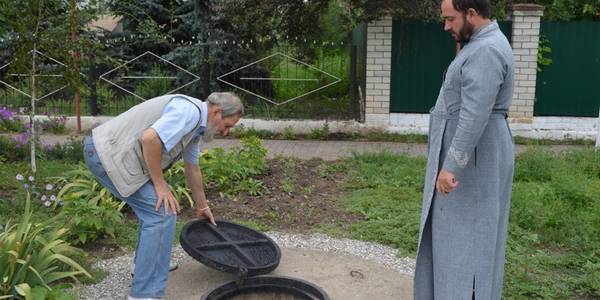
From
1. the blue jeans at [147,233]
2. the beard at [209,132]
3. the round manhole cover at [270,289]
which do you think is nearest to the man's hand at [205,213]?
the round manhole cover at [270,289]

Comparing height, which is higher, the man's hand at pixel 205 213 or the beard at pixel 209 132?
the beard at pixel 209 132

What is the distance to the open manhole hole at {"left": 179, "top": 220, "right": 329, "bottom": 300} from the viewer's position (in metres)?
3.94

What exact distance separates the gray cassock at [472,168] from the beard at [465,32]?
35mm

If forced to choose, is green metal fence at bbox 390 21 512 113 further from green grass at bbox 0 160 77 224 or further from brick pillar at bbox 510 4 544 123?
green grass at bbox 0 160 77 224

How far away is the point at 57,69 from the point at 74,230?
2801 millimetres

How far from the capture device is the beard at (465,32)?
10.0 ft

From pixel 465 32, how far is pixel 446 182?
0.75 meters

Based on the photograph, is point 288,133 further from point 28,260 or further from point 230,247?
point 28,260

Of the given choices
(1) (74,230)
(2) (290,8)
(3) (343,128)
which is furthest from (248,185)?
(2) (290,8)

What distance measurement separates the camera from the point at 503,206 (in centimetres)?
331

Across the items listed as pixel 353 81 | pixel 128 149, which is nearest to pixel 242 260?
pixel 128 149

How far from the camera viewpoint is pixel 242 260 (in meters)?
4.22

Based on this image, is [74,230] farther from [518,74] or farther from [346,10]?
[518,74]

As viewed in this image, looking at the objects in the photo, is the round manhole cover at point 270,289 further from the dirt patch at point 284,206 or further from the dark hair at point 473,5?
the dark hair at point 473,5
